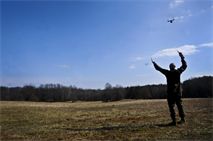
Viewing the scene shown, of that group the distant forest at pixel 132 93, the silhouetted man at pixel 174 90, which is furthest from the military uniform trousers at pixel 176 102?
the distant forest at pixel 132 93

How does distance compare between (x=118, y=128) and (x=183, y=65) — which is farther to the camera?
(x=118, y=128)

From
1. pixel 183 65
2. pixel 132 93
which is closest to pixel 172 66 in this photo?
pixel 183 65

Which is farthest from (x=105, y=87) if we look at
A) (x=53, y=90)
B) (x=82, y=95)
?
(x=53, y=90)

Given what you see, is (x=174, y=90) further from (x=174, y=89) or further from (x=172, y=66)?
(x=172, y=66)

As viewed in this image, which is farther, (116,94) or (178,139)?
(116,94)

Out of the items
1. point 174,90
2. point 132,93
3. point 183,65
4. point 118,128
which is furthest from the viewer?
point 132,93

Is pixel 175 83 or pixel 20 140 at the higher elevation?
pixel 175 83

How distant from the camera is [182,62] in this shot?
7.41 meters

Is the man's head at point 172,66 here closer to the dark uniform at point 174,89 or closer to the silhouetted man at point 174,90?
the silhouetted man at point 174,90

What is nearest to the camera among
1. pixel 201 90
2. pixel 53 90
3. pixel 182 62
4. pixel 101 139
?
pixel 101 139

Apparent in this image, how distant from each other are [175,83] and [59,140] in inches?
245

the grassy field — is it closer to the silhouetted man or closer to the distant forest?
→ the silhouetted man

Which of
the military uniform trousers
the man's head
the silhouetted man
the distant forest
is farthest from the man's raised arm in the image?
the distant forest

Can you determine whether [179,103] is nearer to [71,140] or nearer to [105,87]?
[71,140]
